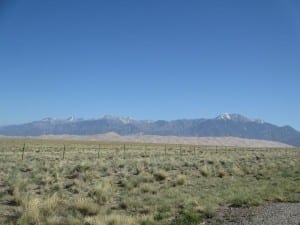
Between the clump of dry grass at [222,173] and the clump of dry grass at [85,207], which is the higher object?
the clump of dry grass at [222,173]

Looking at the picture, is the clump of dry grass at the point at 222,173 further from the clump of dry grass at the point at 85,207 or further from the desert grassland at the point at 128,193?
the clump of dry grass at the point at 85,207

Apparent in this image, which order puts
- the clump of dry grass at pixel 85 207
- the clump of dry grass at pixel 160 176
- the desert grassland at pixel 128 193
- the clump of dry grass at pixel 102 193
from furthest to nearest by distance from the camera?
1. the clump of dry grass at pixel 160 176
2. the clump of dry grass at pixel 102 193
3. the clump of dry grass at pixel 85 207
4. the desert grassland at pixel 128 193

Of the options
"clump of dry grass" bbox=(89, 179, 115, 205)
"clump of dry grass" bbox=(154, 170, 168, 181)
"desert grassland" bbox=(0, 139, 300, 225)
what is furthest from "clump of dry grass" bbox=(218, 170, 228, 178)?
"clump of dry grass" bbox=(89, 179, 115, 205)

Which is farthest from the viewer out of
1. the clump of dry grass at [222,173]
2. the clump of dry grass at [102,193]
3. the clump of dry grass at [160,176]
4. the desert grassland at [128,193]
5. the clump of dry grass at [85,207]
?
the clump of dry grass at [222,173]

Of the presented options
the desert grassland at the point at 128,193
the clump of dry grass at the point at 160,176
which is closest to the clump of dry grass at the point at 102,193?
the desert grassland at the point at 128,193

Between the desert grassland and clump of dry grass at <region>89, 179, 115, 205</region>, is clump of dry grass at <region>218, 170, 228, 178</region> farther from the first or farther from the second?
clump of dry grass at <region>89, 179, 115, 205</region>

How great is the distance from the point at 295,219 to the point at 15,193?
11426 mm

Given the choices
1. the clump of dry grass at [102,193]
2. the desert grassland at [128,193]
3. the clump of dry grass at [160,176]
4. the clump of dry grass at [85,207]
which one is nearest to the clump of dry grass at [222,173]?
the desert grassland at [128,193]

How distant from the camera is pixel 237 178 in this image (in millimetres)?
31109

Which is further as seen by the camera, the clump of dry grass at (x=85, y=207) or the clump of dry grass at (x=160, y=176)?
the clump of dry grass at (x=160, y=176)

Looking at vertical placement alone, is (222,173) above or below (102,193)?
above

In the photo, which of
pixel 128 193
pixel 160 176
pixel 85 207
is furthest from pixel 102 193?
pixel 160 176

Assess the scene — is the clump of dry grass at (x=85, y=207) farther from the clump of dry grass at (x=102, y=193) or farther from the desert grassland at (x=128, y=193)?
the clump of dry grass at (x=102, y=193)

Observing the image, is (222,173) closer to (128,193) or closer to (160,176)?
(160,176)
